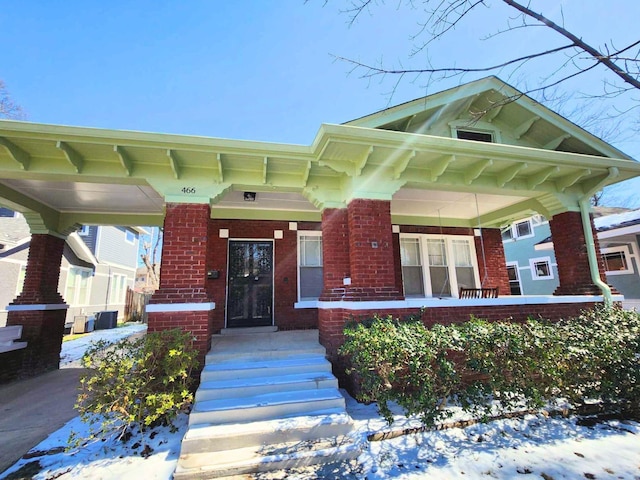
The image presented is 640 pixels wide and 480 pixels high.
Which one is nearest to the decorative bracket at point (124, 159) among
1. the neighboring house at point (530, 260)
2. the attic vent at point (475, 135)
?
the attic vent at point (475, 135)

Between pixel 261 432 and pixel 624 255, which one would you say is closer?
pixel 261 432

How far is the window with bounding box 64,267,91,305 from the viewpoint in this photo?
13.5m

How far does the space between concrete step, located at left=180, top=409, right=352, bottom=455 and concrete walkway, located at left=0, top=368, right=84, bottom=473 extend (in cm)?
189

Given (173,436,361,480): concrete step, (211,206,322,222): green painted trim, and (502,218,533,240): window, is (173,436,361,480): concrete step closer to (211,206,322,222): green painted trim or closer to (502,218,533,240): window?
(211,206,322,222): green painted trim

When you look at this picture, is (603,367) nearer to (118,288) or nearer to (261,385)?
(261,385)

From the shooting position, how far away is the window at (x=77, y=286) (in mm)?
13477

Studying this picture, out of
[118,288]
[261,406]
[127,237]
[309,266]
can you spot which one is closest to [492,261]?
[309,266]

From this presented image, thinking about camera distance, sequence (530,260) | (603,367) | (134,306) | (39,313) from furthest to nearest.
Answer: (134,306), (530,260), (39,313), (603,367)

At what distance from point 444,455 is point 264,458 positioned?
5.86ft

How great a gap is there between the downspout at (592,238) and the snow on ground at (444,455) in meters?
2.59

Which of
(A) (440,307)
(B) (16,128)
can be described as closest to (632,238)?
(A) (440,307)

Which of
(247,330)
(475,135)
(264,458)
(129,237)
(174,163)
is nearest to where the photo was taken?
(264,458)

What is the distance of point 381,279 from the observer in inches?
180

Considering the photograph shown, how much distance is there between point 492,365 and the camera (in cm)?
343
